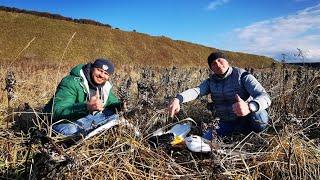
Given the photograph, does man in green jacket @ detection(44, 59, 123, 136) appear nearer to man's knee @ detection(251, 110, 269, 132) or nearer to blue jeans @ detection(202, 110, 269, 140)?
blue jeans @ detection(202, 110, 269, 140)

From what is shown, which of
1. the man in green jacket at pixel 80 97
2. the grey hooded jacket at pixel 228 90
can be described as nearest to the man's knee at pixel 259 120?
the grey hooded jacket at pixel 228 90

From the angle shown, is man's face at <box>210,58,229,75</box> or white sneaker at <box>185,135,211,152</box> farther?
man's face at <box>210,58,229,75</box>

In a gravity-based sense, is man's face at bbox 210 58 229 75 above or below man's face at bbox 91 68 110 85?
above

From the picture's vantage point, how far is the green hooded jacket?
5312 millimetres

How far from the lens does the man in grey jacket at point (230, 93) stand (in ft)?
18.0

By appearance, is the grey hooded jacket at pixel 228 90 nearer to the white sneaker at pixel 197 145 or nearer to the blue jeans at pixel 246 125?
the blue jeans at pixel 246 125

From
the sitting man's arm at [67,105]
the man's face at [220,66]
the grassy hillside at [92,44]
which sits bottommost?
the sitting man's arm at [67,105]

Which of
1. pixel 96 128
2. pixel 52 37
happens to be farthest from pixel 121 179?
pixel 52 37

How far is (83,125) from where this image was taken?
5.18 metres

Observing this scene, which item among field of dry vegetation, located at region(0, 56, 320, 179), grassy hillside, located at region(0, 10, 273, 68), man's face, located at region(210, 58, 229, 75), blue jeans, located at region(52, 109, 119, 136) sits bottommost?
field of dry vegetation, located at region(0, 56, 320, 179)

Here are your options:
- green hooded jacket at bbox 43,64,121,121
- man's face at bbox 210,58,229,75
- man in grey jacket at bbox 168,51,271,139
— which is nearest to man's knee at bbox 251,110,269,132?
man in grey jacket at bbox 168,51,271,139

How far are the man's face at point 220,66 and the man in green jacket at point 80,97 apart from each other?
1208mm

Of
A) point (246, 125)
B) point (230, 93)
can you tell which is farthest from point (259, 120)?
point (230, 93)

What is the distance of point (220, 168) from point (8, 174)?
6.27 feet
